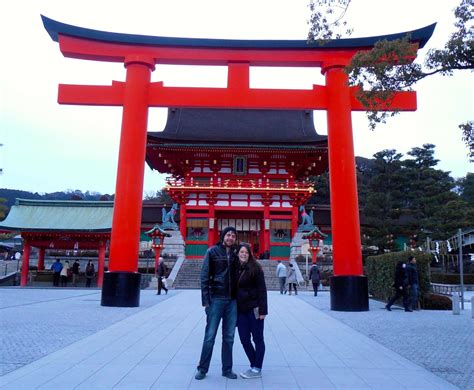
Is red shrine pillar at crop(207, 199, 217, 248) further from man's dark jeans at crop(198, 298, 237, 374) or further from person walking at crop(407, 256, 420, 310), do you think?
man's dark jeans at crop(198, 298, 237, 374)

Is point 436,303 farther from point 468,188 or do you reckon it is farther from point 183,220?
point 468,188

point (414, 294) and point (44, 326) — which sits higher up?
point (414, 294)

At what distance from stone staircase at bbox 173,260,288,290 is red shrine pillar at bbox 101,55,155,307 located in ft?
33.8

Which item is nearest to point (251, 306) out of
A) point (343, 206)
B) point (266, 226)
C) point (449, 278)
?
point (343, 206)

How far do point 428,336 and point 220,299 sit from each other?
4897mm

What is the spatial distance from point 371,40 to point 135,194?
26.4 ft

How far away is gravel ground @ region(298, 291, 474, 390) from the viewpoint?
5.36 m

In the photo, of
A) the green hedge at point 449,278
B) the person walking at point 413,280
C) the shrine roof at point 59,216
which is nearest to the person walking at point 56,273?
the shrine roof at point 59,216

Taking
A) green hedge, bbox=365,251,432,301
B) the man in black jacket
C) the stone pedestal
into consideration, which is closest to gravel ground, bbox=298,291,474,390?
green hedge, bbox=365,251,432,301

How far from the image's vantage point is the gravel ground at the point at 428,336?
17.6 feet

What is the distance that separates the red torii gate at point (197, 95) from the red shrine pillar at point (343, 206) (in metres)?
0.03


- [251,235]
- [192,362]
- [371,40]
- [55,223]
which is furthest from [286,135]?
[192,362]

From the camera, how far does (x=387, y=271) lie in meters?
13.4

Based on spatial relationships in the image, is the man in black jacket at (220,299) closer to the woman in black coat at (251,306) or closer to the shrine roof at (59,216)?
the woman in black coat at (251,306)
